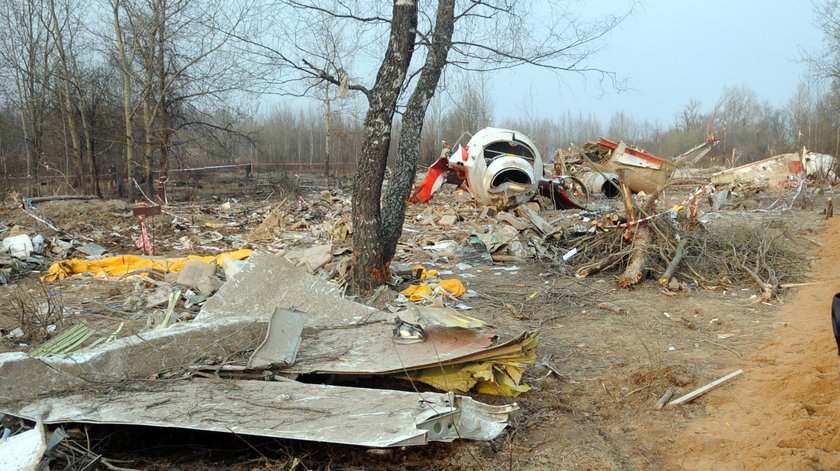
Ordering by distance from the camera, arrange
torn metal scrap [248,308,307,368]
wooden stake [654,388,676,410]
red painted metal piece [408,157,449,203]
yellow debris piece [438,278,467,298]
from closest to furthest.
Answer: torn metal scrap [248,308,307,368]
wooden stake [654,388,676,410]
yellow debris piece [438,278,467,298]
red painted metal piece [408,157,449,203]

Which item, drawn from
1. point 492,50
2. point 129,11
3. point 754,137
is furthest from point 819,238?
point 754,137

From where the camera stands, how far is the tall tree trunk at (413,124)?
23.3 ft

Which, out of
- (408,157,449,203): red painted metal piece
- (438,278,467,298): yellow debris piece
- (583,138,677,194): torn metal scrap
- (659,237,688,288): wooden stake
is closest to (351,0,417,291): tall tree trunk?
(438,278,467,298): yellow debris piece

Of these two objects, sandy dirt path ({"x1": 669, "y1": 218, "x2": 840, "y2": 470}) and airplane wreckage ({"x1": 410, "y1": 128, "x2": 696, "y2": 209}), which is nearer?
sandy dirt path ({"x1": 669, "y1": 218, "x2": 840, "y2": 470})

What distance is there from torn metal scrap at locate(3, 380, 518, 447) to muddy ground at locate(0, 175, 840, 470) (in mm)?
155

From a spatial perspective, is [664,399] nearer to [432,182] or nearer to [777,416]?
[777,416]

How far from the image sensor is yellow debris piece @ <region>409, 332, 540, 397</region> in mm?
3855

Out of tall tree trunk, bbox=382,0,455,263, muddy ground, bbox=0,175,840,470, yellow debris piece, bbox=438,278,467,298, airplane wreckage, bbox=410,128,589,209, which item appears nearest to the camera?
muddy ground, bbox=0,175,840,470

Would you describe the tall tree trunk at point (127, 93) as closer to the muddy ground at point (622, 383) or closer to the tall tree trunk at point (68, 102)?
the tall tree trunk at point (68, 102)

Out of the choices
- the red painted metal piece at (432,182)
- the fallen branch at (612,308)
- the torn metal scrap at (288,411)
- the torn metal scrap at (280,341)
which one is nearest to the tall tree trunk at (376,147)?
the torn metal scrap at (280,341)

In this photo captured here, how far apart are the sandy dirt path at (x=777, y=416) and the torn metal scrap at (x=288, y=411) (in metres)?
1.22

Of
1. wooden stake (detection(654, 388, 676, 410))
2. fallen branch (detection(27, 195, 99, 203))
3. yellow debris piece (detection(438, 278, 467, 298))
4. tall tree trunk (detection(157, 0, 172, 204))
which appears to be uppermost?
tall tree trunk (detection(157, 0, 172, 204))

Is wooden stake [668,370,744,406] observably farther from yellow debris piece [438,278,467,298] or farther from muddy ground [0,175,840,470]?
yellow debris piece [438,278,467,298]

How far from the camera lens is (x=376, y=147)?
21.4 ft
